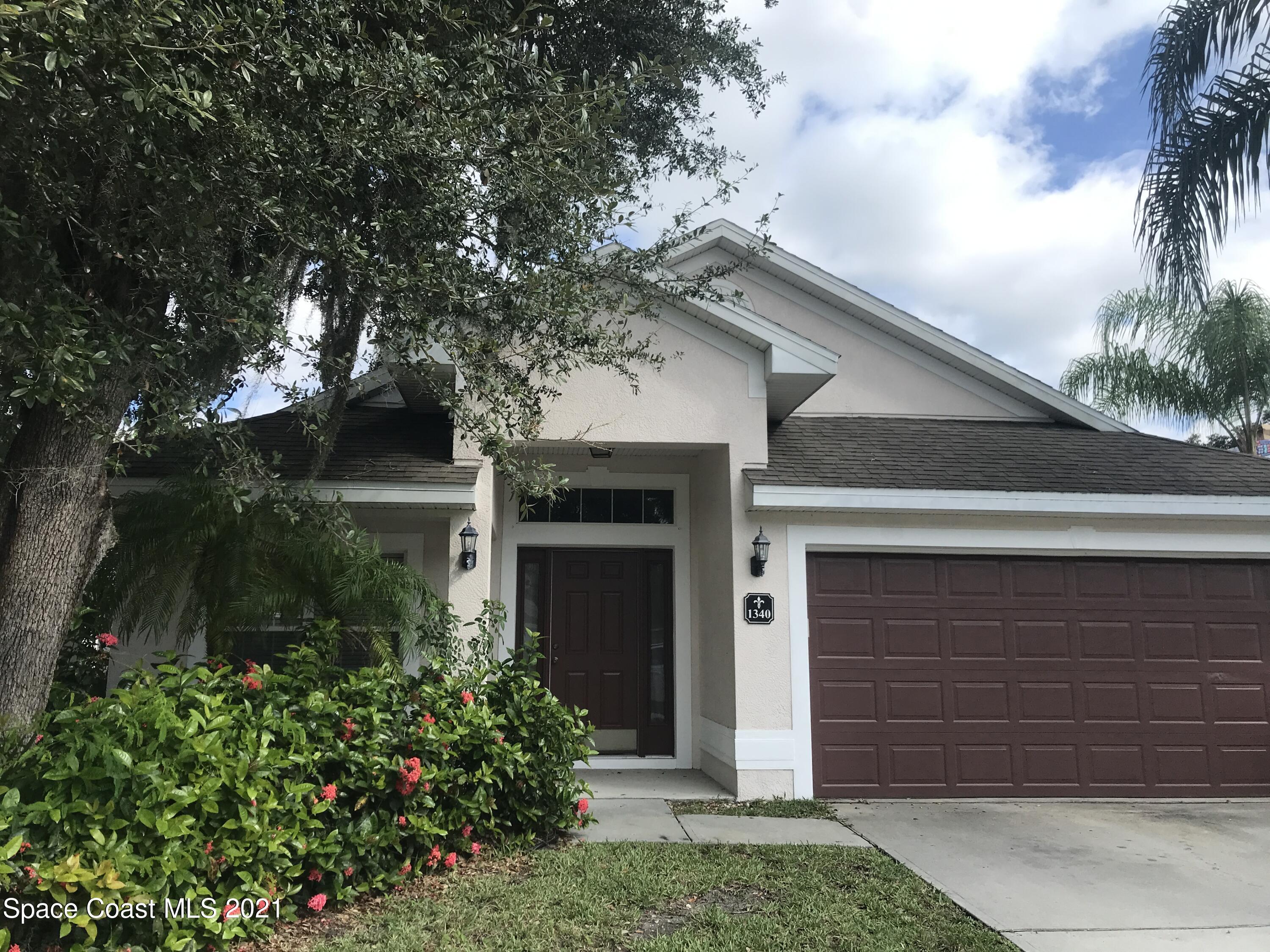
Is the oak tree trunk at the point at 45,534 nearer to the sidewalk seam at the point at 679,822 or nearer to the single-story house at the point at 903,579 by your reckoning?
the single-story house at the point at 903,579

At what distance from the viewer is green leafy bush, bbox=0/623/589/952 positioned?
12.0 feet

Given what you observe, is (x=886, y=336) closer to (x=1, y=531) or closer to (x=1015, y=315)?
(x=1, y=531)

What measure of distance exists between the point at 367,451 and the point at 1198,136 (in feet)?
28.0

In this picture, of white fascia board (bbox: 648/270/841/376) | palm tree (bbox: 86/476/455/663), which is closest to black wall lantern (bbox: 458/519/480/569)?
palm tree (bbox: 86/476/455/663)

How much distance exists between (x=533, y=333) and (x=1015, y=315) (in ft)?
104

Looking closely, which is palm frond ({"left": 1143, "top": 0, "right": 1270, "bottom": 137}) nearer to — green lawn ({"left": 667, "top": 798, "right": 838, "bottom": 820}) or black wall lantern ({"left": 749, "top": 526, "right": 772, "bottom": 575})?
black wall lantern ({"left": 749, "top": 526, "right": 772, "bottom": 575})

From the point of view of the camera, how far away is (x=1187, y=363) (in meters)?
19.2

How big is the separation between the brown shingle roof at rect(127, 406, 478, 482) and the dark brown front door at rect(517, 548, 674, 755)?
1.89 m

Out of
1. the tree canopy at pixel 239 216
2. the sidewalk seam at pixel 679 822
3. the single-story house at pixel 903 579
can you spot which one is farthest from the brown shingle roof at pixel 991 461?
the tree canopy at pixel 239 216

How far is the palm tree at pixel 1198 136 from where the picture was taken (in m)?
7.98

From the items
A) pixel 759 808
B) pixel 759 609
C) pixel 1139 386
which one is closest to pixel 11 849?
pixel 759 808

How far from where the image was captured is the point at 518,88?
5895mm

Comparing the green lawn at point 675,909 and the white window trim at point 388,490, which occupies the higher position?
the white window trim at point 388,490

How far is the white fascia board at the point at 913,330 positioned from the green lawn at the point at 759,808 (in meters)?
5.61
